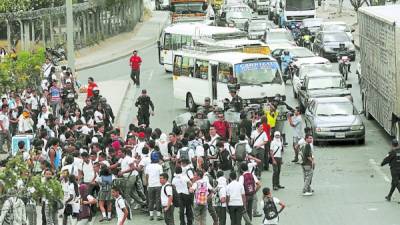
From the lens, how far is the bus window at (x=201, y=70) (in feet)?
123

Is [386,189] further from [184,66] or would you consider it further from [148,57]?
[148,57]

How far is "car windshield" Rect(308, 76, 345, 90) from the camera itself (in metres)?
37.2

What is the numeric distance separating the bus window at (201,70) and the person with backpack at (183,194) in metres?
15.3

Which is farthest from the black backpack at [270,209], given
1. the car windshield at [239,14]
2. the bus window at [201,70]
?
the car windshield at [239,14]

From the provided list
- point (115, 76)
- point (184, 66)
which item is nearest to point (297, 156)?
point (184, 66)

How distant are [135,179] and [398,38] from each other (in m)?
8.76

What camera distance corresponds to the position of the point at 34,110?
32.3m

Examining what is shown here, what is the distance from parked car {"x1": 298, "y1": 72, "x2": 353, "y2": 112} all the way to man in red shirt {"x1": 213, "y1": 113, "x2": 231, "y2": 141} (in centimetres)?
Result: 771

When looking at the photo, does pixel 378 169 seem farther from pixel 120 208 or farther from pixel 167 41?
pixel 167 41

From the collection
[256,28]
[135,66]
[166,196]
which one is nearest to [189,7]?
[256,28]

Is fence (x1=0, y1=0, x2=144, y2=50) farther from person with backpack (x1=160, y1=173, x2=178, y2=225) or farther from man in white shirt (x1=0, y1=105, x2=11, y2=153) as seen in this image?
person with backpack (x1=160, y1=173, x2=178, y2=225)

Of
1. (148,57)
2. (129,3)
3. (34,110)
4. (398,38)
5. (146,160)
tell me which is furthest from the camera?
(129,3)

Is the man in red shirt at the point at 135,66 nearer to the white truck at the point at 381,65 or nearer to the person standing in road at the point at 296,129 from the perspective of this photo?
the white truck at the point at 381,65

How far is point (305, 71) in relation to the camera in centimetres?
4066
